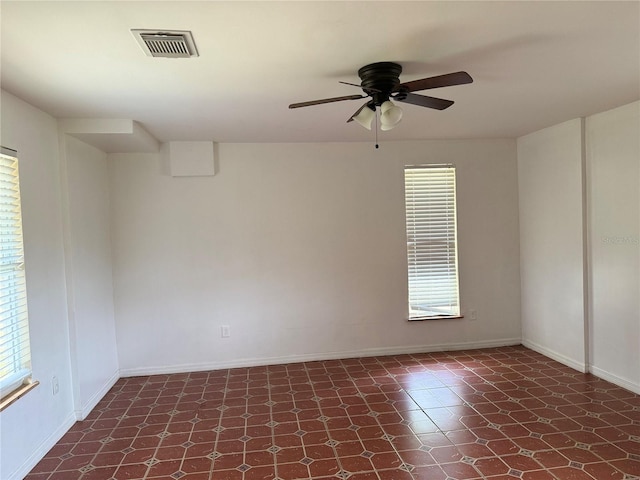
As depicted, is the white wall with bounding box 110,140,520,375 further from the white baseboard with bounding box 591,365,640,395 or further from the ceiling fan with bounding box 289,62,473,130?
the ceiling fan with bounding box 289,62,473,130

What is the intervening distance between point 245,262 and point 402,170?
2.03 metres

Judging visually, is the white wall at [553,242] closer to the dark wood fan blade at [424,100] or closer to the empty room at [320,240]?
the empty room at [320,240]

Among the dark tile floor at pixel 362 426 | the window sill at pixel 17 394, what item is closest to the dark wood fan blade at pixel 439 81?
the dark tile floor at pixel 362 426

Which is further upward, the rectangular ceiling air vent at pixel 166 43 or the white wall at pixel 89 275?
the rectangular ceiling air vent at pixel 166 43

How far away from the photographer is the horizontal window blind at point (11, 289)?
2496mm

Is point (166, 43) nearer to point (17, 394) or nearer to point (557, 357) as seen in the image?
point (17, 394)

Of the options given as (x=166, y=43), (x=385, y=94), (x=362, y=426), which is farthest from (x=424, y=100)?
(x=362, y=426)

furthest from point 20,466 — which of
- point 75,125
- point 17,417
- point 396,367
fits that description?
point 396,367

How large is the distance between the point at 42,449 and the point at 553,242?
4.78 m

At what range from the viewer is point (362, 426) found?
3100 mm

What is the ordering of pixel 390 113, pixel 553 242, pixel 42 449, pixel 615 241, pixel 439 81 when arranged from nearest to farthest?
pixel 439 81 → pixel 390 113 → pixel 42 449 → pixel 615 241 → pixel 553 242

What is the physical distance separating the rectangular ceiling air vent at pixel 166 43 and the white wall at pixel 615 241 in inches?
138

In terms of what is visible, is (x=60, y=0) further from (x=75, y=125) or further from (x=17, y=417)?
(x=17, y=417)

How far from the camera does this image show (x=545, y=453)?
2.66 m
